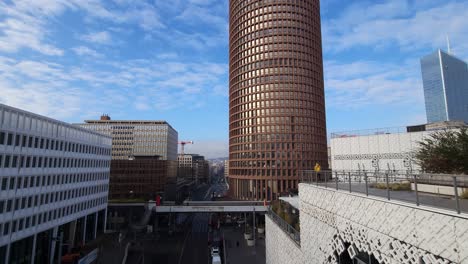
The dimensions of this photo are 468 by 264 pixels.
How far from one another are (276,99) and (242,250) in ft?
171

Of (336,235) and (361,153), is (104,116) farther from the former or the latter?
(336,235)

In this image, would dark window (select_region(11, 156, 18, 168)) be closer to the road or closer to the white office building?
the white office building

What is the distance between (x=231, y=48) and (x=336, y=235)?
95950mm

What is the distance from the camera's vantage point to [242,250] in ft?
159

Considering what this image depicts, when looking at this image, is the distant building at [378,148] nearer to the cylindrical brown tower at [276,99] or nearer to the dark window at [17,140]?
the cylindrical brown tower at [276,99]

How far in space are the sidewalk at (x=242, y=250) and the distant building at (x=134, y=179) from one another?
4185 cm

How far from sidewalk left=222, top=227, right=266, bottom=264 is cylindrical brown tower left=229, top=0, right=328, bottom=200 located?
25014 millimetres

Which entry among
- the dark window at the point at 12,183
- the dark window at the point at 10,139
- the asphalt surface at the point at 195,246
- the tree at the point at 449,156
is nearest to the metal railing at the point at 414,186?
the tree at the point at 449,156

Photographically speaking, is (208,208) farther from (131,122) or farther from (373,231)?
(131,122)

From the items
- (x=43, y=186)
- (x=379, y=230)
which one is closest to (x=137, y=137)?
(x=43, y=186)

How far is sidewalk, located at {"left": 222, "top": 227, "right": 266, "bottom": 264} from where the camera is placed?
42.4 metres

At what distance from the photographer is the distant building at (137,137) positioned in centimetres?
14325

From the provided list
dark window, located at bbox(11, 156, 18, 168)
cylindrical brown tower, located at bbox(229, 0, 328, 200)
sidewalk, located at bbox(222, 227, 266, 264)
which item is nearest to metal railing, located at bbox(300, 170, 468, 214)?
sidewalk, located at bbox(222, 227, 266, 264)

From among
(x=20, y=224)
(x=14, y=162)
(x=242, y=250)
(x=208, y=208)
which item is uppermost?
(x=14, y=162)
